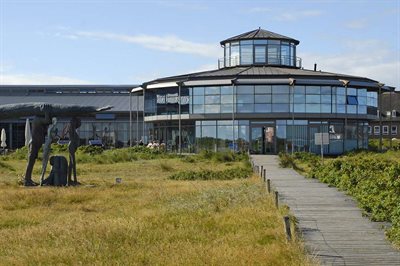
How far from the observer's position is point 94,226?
14.3 m

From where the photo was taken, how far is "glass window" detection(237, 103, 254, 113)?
170 feet

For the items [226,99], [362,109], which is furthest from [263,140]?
[362,109]

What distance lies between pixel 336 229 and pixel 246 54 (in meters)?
46.6

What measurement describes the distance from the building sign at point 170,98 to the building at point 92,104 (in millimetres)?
14436

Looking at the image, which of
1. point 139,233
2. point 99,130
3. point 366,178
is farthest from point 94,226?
point 99,130

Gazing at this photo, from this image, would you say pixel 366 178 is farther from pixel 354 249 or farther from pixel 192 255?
pixel 192 255

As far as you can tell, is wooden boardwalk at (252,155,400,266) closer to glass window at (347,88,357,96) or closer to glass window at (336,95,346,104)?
glass window at (336,95,346,104)

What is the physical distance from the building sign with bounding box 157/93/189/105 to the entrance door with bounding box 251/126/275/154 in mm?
6337

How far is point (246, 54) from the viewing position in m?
59.3

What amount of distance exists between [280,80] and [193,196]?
31.3m

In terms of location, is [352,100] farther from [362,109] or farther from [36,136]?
[36,136]

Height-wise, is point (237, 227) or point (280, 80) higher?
point (280, 80)

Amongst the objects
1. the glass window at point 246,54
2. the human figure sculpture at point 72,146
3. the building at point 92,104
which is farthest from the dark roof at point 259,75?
the human figure sculpture at point 72,146

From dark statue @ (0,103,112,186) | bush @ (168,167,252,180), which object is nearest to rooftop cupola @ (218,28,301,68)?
bush @ (168,167,252,180)
